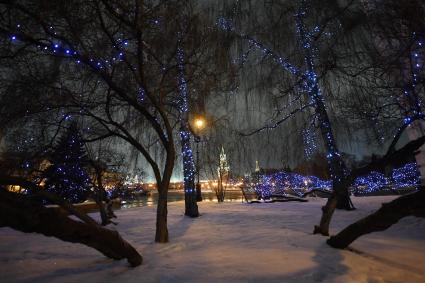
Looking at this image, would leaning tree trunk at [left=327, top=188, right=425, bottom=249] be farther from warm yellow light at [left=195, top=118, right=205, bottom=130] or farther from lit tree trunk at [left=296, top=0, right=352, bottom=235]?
warm yellow light at [left=195, top=118, right=205, bottom=130]

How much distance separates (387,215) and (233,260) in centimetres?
236

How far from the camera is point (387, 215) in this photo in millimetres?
4688

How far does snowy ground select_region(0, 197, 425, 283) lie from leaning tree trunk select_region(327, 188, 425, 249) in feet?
0.80

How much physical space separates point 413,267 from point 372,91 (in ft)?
14.9

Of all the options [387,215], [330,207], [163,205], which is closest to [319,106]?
[330,207]

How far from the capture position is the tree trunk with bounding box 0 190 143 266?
3.26 metres

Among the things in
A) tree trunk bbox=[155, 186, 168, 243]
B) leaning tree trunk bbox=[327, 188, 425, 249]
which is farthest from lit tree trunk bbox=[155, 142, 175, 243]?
leaning tree trunk bbox=[327, 188, 425, 249]

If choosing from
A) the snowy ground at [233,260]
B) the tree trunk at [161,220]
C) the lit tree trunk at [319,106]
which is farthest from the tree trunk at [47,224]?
the lit tree trunk at [319,106]

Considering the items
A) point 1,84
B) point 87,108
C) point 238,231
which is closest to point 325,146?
point 238,231

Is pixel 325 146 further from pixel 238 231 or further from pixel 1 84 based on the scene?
pixel 1 84

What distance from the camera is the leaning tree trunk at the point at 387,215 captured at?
4383 millimetres

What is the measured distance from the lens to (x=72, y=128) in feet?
25.2

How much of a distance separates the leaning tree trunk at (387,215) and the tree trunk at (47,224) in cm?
358

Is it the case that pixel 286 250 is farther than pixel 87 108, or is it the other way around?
pixel 87 108
